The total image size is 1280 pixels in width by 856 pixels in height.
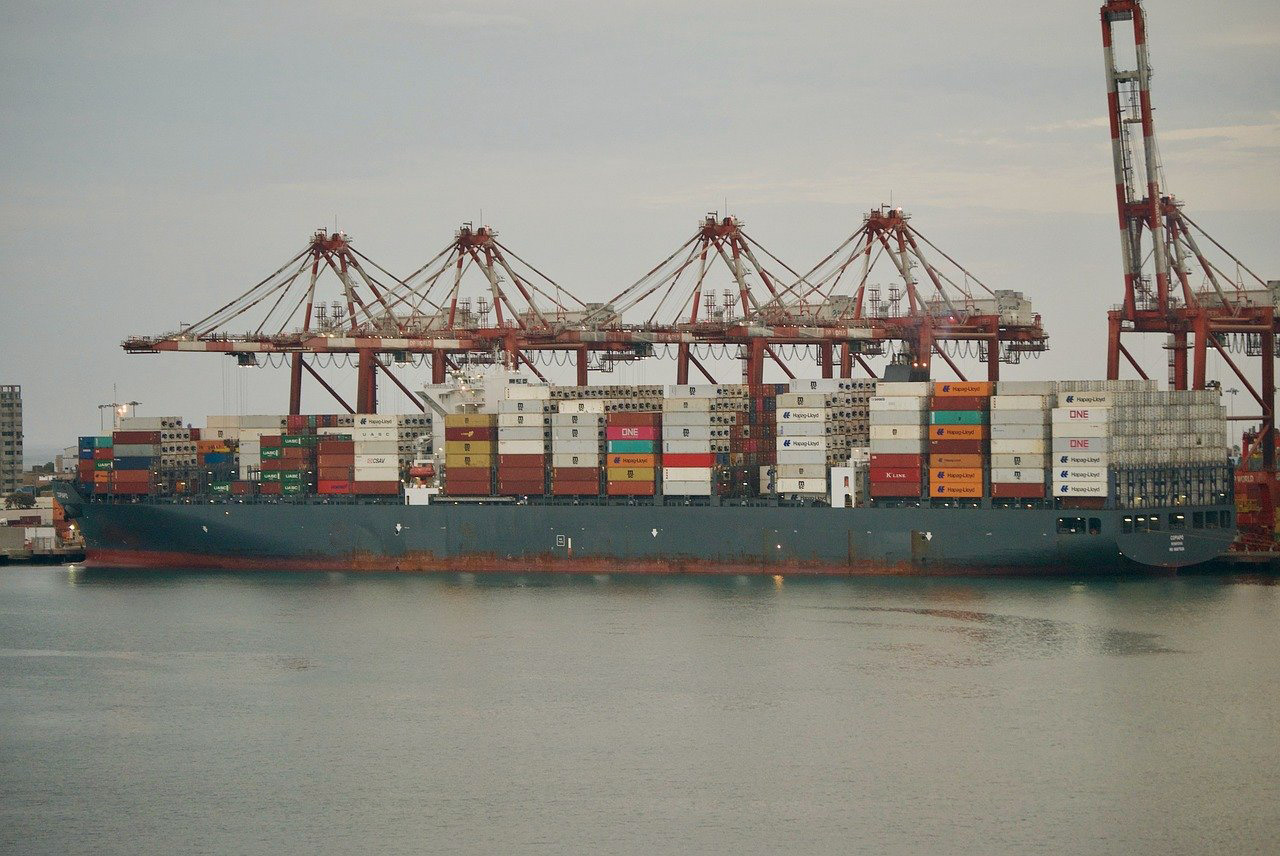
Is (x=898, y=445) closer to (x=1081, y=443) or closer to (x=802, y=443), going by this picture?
(x=802, y=443)

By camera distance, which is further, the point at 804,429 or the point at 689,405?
the point at 689,405

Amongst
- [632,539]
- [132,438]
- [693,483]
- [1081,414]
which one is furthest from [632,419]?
[132,438]

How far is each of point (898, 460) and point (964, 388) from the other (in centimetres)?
349

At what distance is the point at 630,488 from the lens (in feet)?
201

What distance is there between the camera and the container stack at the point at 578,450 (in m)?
61.8

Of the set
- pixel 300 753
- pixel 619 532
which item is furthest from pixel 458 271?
pixel 300 753

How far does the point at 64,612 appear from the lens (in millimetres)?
55594

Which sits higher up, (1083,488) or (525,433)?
(525,433)

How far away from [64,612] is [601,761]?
2898cm

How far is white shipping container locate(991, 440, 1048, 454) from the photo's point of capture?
185 ft

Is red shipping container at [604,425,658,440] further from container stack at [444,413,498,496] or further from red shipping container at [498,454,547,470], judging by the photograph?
container stack at [444,413,498,496]

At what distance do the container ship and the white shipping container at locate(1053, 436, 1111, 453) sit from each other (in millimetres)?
53

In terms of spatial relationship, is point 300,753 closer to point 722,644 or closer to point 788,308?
point 722,644

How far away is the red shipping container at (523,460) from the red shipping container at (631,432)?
280 cm
